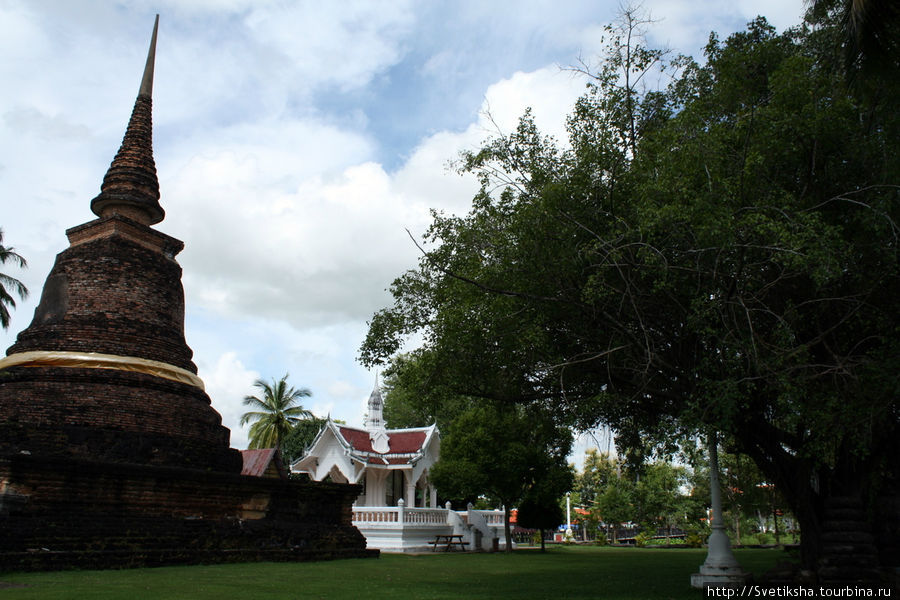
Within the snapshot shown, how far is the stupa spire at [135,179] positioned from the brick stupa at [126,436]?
35 millimetres

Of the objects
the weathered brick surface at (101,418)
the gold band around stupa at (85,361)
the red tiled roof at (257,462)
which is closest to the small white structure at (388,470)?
the red tiled roof at (257,462)

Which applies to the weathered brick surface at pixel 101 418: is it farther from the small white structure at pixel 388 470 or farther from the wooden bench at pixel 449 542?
the wooden bench at pixel 449 542

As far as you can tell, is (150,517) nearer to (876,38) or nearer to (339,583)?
(339,583)

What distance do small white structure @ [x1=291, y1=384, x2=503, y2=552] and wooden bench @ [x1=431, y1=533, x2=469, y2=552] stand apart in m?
0.25

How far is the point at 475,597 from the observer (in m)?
9.03

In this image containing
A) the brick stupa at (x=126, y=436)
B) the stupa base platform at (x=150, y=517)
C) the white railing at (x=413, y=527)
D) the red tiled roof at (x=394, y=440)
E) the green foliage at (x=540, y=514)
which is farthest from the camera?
the red tiled roof at (x=394, y=440)

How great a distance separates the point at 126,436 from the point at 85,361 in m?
1.81

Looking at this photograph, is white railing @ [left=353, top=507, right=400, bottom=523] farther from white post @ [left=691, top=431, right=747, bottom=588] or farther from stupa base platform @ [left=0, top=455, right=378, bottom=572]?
white post @ [left=691, top=431, right=747, bottom=588]

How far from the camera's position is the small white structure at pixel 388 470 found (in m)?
25.6

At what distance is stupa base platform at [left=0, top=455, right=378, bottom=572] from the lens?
1114 cm

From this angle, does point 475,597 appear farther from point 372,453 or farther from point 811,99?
point 372,453

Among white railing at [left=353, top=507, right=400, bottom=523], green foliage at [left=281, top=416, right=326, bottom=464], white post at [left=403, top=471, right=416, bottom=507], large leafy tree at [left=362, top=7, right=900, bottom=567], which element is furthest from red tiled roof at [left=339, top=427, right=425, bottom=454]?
green foliage at [left=281, top=416, right=326, bottom=464]

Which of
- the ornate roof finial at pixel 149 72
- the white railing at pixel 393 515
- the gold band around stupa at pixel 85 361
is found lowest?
the white railing at pixel 393 515

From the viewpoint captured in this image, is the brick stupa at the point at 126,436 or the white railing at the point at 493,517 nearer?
the brick stupa at the point at 126,436
